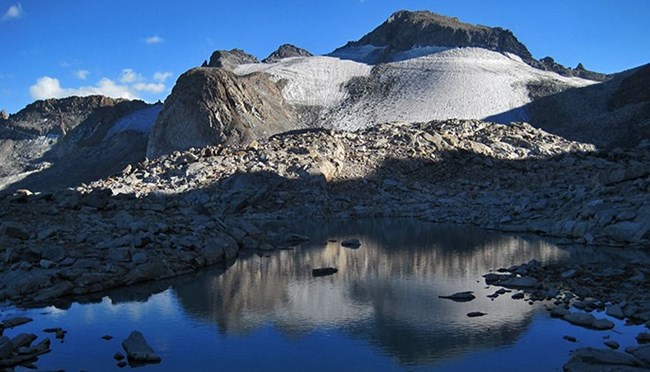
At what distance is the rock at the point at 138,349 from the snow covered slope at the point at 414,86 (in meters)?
60.2

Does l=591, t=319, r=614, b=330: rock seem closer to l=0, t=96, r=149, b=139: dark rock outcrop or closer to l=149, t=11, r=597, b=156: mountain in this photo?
l=149, t=11, r=597, b=156: mountain

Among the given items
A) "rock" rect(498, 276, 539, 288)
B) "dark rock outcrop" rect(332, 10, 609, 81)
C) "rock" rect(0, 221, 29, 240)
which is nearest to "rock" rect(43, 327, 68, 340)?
"rock" rect(0, 221, 29, 240)

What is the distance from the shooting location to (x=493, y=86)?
76938 millimetres

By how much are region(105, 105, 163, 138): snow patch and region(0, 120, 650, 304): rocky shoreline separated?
41.3 m

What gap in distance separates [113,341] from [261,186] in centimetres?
2382

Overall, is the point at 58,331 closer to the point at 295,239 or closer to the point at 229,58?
the point at 295,239

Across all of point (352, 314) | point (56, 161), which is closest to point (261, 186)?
point (352, 314)

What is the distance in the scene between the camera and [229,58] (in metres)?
98.9

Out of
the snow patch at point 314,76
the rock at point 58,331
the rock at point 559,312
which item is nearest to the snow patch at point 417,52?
the snow patch at point 314,76

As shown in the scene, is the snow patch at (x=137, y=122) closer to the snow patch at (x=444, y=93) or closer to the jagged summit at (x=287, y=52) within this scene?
the snow patch at (x=444, y=93)

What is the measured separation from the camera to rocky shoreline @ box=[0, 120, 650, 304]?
1548 centimetres

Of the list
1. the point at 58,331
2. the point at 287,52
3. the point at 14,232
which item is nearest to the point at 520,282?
the point at 58,331

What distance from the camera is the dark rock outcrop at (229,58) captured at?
93119mm

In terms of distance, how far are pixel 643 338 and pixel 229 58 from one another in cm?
9516
